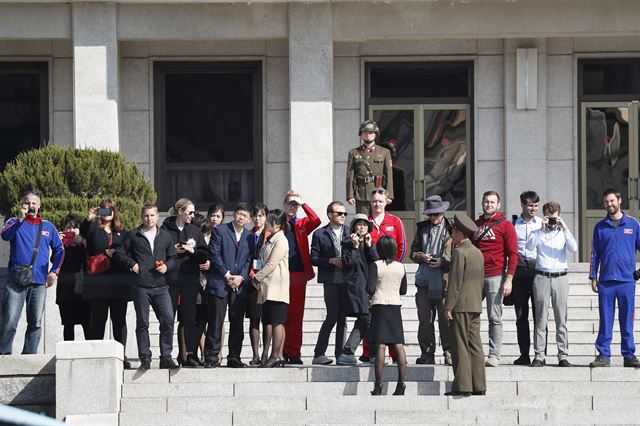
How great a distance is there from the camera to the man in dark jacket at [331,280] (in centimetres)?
1645

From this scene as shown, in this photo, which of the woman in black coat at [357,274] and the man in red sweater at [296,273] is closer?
the woman in black coat at [357,274]

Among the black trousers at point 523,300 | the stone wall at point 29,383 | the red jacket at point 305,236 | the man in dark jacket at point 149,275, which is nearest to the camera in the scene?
the stone wall at point 29,383

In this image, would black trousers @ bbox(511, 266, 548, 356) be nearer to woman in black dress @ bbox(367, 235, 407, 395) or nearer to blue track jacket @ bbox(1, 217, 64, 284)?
woman in black dress @ bbox(367, 235, 407, 395)

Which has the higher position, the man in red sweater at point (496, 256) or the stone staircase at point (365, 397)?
the man in red sweater at point (496, 256)

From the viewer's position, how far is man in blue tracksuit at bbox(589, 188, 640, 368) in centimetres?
Answer: 1587

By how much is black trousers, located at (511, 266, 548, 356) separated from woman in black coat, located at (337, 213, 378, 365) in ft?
4.94

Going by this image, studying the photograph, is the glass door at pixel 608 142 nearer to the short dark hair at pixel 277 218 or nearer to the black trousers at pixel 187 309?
the short dark hair at pixel 277 218

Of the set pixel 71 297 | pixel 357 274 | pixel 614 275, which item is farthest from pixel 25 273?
pixel 614 275

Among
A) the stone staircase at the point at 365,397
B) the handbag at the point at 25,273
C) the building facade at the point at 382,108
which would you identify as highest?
the building facade at the point at 382,108

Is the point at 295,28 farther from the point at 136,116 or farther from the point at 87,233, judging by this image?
the point at 87,233

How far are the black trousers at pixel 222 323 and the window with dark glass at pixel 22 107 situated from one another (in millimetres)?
8946

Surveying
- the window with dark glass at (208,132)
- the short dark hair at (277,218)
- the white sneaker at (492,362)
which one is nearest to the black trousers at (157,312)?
the short dark hair at (277,218)

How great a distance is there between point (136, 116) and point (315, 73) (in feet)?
10.1

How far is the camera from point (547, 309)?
16.3m
